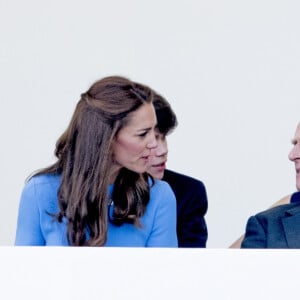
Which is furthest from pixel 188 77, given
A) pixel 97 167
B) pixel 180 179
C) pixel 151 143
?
pixel 97 167

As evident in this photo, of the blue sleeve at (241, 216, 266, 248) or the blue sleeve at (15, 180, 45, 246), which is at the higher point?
the blue sleeve at (15, 180, 45, 246)

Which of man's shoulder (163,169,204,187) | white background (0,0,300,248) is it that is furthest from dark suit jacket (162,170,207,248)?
white background (0,0,300,248)

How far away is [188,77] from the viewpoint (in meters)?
2.96

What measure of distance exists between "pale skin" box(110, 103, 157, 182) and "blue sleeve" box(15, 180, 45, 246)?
183 mm

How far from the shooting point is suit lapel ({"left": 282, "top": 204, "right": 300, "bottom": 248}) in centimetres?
181

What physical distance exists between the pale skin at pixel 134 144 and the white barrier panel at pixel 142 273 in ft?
2.26

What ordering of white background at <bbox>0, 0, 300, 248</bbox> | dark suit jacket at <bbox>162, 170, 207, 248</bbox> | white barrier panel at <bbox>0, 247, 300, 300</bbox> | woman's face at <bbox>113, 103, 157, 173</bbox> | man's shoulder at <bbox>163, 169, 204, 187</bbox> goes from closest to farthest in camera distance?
white barrier panel at <bbox>0, 247, 300, 300</bbox>
woman's face at <bbox>113, 103, 157, 173</bbox>
dark suit jacket at <bbox>162, 170, 207, 248</bbox>
man's shoulder at <bbox>163, 169, 204, 187</bbox>
white background at <bbox>0, 0, 300, 248</bbox>

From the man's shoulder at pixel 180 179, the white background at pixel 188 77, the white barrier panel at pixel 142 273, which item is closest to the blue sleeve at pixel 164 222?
the man's shoulder at pixel 180 179

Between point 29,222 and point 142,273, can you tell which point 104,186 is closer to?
point 29,222

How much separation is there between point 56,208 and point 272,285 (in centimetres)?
75

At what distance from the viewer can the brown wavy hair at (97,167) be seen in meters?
1.84

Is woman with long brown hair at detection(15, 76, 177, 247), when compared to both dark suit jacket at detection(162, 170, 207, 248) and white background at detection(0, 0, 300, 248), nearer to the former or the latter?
dark suit jacket at detection(162, 170, 207, 248)

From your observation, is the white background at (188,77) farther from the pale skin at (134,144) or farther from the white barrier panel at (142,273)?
the white barrier panel at (142,273)

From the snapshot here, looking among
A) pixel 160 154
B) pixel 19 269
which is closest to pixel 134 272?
pixel 19 269
